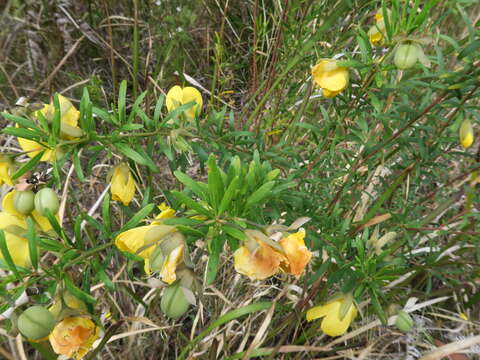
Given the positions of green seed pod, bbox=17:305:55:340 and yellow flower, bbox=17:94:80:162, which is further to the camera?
yellow flower, bbox=17:94:80:162

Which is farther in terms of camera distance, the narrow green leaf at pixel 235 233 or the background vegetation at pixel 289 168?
the background vegetation at pixel 289 168

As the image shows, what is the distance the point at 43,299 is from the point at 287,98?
1.36 m

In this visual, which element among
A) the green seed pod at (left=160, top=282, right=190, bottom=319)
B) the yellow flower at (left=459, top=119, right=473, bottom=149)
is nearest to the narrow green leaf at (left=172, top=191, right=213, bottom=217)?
the green seed pod at (left=160, top=282, right=190, bottom=319)

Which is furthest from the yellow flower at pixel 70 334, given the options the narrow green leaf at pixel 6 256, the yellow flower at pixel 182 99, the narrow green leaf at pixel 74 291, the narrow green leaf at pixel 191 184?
the yellow flower at pixel 182 99

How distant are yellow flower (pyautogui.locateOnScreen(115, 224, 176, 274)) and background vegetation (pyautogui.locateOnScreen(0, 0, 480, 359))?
0.05m

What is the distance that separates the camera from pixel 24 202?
0.88 meters

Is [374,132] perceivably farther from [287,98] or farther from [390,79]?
[287,98]

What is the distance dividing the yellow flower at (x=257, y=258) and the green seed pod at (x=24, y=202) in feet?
1.58

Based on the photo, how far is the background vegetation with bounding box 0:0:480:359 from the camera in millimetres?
1056

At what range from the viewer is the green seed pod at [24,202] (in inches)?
34.8

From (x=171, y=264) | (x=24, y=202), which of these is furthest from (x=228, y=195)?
(x=24, y=202)

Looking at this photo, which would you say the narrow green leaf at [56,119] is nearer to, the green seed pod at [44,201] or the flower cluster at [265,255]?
the green seed pod at [44,201]

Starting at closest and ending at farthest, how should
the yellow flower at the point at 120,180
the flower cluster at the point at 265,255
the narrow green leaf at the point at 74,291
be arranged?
1. the flower cluster at the point at 265,255
2. the narrow green leaf at the point at 74,291
3. the yellow flower at the point at 120,180

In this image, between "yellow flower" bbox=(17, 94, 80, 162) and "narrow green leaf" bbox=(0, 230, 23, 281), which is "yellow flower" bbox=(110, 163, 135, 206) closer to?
"yellow flower" bbox=(17, 94, 80, 162)
